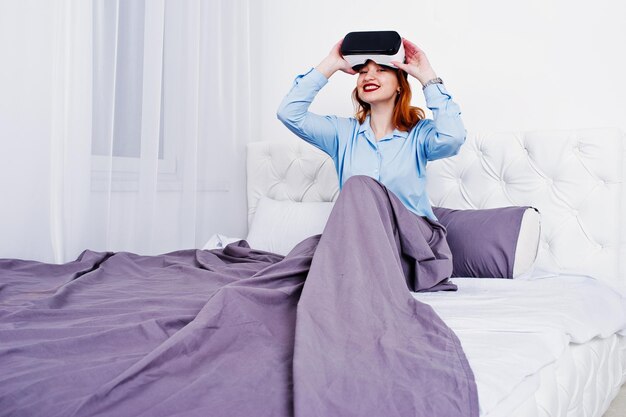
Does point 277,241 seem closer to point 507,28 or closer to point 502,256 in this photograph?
point 502,256

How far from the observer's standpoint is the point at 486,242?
192 cm

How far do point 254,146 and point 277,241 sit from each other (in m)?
0.70

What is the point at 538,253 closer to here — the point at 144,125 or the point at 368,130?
the point at 368,130

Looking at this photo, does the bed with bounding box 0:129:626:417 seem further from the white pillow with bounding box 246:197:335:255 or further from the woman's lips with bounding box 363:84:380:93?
the woman's lips with bounding box 363:84:380:93

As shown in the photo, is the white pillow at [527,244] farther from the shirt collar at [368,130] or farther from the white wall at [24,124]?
the white wall at [24,124]

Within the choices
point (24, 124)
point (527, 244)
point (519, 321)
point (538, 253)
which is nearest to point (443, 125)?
point (527, 244)

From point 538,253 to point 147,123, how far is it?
163 cm

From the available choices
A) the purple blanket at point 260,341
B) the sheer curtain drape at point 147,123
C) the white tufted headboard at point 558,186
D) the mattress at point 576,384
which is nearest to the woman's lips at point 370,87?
the white tufted headboard at point 558,186

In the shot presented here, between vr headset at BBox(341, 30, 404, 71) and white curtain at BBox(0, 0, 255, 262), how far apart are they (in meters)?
0.86

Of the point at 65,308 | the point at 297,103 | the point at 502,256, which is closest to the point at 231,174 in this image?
the point at 297,103

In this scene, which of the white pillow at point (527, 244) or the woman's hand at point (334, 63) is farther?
the woman's hand at point (334, 63)

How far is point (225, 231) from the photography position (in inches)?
116

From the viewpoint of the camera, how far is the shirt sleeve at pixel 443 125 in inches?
74.5

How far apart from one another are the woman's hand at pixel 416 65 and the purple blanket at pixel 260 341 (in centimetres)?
64
